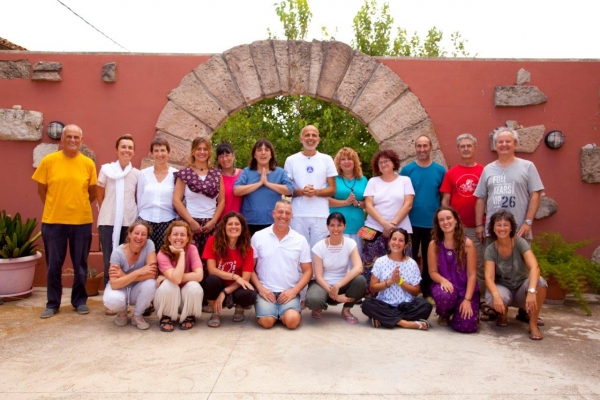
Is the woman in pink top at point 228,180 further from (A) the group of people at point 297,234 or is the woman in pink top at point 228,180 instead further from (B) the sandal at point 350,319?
(B) the sandal at point 350,319

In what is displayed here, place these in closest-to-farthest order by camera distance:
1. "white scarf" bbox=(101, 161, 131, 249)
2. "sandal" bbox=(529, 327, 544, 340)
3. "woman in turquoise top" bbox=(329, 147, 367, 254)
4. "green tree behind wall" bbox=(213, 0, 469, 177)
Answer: "sandal" bbox=(529, 327, 544, 340) < "white scarf" bbox=(101, 161, 131, 249) < "woman in turquoise top" bbox=(329, 147, 367, 254) < "green tree behind wall" bbox=(213, 0, 469, 177)

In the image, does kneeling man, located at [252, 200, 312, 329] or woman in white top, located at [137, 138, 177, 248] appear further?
woman in white top, located at [137, 138, 177, 248]

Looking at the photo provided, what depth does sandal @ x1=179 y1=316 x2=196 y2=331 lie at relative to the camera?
3.31m

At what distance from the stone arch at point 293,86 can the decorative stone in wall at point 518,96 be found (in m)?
0.67

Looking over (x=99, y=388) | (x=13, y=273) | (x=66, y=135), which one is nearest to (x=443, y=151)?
(x=66, y=135)

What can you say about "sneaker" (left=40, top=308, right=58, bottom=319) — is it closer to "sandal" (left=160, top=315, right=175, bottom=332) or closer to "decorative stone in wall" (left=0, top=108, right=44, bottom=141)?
"sandal" (left=160, top=315, right=175, bottom=332)

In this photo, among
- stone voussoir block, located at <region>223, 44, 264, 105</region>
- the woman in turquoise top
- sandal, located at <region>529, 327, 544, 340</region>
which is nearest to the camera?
sandal, located at <region>529, 327, 544, 340</region>

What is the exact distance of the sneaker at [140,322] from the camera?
331 cm

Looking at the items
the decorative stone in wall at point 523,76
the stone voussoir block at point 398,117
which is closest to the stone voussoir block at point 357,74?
the stone voussoir block at point 398,117

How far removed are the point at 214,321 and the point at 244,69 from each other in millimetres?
2348

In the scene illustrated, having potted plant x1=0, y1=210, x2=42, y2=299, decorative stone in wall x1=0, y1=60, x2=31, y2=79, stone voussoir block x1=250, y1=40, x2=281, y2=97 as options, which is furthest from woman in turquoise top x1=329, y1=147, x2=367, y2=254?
decorative stone in wall x1=0, y1=60, x2=31, y2=79

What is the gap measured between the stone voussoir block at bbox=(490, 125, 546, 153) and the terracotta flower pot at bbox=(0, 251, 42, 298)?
435 cm

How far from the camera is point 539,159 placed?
15.0ft

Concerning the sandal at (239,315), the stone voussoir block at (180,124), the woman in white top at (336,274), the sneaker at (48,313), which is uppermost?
the stone voussoir block at (180,124)
